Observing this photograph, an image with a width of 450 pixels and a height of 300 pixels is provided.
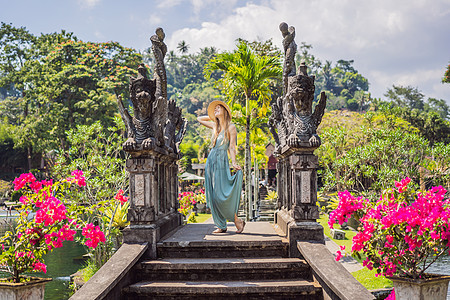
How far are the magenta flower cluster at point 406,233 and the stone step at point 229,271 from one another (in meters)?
1.30

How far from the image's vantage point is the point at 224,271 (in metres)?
5.16

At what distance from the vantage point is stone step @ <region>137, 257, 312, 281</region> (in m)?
5.14

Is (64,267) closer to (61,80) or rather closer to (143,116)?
(143,116)

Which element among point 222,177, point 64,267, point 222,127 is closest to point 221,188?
point 222,177

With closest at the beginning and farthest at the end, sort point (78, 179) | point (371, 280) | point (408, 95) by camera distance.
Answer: point (78, 179) < point (371, 280) < point (408, 95)

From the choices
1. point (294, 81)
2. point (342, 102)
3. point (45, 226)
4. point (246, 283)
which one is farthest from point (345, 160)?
point (342, 102)

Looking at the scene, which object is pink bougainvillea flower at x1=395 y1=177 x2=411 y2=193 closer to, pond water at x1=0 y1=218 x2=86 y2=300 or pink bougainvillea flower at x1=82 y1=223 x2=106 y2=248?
pink bougainvillea flower at x1=82 y1=223 x2=106 y2=248

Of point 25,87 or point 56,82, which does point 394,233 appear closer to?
point 56,82

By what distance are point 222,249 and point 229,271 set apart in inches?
17.8

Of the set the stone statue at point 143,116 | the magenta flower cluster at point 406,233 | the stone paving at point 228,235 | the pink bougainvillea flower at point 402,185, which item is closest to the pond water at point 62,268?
the stone paving at point 228,235

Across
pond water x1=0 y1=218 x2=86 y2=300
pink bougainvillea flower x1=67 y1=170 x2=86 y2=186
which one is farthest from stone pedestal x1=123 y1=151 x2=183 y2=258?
pond water x1=0 y1=218 x2=86 y2=300

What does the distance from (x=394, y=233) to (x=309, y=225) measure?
1.69m

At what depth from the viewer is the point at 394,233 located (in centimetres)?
389

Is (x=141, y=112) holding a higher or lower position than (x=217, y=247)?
higher
